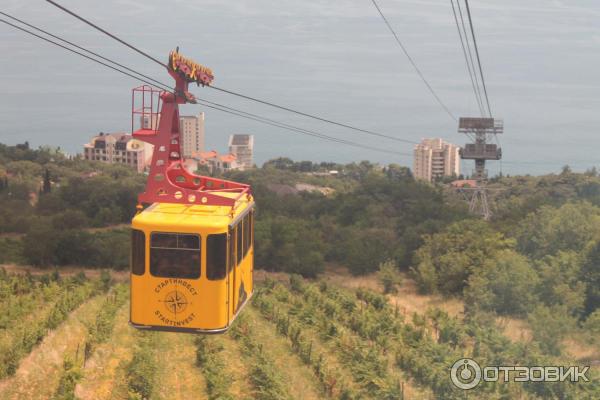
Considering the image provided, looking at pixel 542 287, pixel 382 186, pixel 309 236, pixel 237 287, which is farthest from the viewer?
pixel 382 186

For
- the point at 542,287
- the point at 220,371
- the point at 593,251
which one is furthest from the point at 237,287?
the point at 593,251

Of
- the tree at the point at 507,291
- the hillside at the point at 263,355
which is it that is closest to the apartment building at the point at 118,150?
the tree at the point at 507,291

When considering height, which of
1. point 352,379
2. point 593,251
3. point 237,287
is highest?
point 237,287

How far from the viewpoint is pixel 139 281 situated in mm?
9047

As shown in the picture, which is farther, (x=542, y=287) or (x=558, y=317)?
(x=542, y=287)

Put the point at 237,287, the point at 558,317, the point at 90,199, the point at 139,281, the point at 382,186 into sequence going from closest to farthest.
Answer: the point at 139,281
the point at 237,287
the point at 558,317
the point at 90,199
the point at 382,186

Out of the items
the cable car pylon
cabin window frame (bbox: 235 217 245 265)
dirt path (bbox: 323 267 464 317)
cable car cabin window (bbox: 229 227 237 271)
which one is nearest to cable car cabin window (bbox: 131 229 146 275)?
cable car cabin window (bbox: 229 227 237 271)

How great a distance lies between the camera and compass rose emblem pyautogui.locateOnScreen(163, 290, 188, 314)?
29.6 feet

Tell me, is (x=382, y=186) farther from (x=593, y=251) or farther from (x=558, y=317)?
(x=558, y=317)

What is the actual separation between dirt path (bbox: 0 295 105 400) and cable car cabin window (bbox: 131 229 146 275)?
6.38 m

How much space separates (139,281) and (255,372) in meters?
7.41

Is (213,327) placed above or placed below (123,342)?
above

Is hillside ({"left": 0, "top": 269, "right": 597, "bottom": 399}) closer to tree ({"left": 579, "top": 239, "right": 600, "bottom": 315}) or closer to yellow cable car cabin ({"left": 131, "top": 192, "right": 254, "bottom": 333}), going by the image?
yellow cable car cabin ({"left": 131, "top": 192, "right": 254, "bottom": 333})

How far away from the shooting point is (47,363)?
52.2 feet
